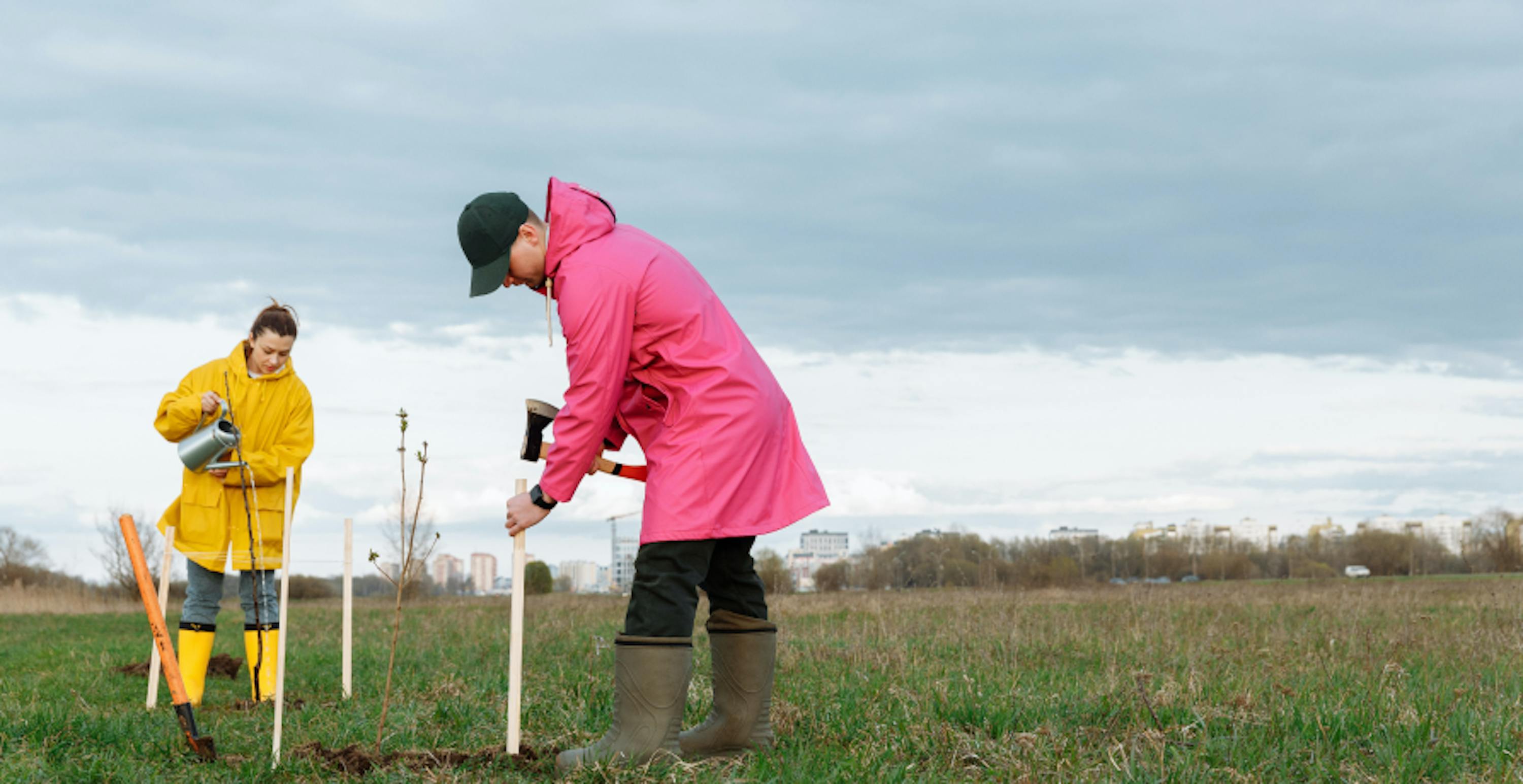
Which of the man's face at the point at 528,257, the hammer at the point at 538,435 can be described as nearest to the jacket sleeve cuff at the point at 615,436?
the hammer at the point at 538,435

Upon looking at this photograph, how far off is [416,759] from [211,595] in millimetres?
3040

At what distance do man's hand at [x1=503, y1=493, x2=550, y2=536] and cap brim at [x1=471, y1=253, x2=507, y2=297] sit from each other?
0.73m

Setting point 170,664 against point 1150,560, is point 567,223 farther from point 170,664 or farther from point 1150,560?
point 1150,560

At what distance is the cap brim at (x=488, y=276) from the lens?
3.75 metres

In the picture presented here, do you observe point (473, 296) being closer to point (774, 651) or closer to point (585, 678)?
point (774, 651)

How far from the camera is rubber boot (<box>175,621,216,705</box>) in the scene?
5988mm

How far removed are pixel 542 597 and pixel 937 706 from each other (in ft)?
62.8

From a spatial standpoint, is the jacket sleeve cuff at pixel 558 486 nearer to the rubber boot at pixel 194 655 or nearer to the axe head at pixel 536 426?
the axe head at pixel 536 426

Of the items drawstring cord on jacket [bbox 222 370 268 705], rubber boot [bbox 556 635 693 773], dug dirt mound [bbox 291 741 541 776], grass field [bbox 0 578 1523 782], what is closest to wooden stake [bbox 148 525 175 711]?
grass field [bbox 0 578 1523 782]

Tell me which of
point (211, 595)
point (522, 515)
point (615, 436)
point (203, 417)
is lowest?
point (211, 595)

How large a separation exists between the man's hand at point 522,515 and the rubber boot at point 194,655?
3.23 m

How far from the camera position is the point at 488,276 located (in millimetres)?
3750

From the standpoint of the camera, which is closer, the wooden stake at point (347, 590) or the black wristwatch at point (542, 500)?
the black wristwatch at point (542, 500)

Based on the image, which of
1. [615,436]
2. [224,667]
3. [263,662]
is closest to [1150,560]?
[224,667]
